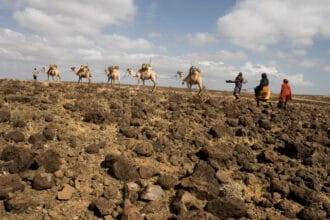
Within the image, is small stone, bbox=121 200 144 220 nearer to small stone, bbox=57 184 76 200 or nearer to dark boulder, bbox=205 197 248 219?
small stone, bbox=57 184 76 200

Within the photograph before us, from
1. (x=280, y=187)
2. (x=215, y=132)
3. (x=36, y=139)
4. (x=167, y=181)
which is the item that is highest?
(x=215, y=132)

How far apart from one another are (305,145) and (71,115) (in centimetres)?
917

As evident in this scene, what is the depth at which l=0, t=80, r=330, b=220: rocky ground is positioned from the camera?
15320 millimetres

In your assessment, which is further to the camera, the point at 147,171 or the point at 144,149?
the point at 144,149

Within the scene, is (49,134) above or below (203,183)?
above

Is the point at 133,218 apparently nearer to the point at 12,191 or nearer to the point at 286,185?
the point at 12,191

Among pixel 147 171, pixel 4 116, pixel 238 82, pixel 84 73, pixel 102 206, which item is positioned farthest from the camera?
pixel 84 73

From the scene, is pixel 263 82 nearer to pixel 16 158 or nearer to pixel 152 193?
pixel 152 193

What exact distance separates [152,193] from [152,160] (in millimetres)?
2520

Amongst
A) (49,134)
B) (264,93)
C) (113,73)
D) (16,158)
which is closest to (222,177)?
(49,134)

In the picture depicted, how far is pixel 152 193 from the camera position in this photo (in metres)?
15.8

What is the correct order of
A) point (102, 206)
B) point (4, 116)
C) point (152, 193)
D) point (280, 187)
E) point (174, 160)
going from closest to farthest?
point (102, 206)
point (152, 193)
point (280, 187)
point (174, 160)
point (4, 116)

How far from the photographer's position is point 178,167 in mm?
18172

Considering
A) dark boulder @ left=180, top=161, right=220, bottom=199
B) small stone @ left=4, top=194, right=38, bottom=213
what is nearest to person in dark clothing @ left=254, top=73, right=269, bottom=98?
dark boulder @ left=180, top=161, right=220, bottom=199
